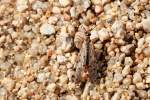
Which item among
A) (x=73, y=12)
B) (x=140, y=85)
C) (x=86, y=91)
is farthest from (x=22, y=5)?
(x=140, y=85)

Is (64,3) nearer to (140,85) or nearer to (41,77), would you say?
(41,77)

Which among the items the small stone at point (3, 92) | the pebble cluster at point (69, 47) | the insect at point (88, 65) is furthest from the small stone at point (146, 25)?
the small stone at point (3, 92)

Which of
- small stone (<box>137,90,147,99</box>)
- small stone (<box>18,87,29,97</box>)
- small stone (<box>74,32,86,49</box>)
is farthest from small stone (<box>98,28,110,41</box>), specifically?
small stone (<box>18,87,29,97</box>)

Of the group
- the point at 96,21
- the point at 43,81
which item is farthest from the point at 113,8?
the point at 43,81

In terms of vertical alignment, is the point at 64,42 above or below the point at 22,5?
below

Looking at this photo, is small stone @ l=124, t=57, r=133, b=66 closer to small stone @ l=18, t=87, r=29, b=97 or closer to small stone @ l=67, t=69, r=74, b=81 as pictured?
small stone @ l=67, t=69, r=74, b=81

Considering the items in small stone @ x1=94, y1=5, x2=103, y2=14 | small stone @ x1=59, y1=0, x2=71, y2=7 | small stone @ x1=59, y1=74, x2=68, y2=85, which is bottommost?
small stone @ x1=59, y1=74, x2=68, y2=85

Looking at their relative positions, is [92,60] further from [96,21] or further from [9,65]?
[9,65]
